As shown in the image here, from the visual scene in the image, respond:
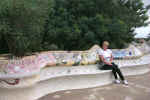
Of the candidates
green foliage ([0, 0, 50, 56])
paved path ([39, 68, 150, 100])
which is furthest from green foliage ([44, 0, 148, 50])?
paved path ([39, 68, 150, 100])

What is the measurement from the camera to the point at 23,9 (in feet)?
9.96

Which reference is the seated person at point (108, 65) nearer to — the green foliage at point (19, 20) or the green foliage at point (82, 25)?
the green foliage at point (19, 20)

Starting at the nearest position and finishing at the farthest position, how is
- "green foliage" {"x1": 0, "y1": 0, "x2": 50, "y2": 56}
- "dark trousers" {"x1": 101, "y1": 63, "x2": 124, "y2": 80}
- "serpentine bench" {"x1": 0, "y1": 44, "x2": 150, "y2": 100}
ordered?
"serpentine bench" {"x1": 0, "y1": 44, "x2": 150, "y2": 100}, "green foliage" {"x1": 0, "y1": 0, "x2": 50, "y2": 56}, "dark trousers" {"x1": 101, "y1": 63, "x2": 124, "y2": 80}

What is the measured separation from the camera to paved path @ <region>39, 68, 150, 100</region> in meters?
3.02

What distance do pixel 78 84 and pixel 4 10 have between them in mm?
2541

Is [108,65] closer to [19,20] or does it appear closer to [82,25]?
[19,20]

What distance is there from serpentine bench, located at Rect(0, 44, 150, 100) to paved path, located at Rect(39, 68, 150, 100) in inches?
8.5

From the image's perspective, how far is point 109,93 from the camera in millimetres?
3270

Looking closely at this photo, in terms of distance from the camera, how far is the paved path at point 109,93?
302 centimetres

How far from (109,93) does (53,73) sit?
4.88 feet

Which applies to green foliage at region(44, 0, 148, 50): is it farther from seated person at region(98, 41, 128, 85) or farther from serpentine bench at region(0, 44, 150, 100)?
seated person at region(98, 41, 128, 85)

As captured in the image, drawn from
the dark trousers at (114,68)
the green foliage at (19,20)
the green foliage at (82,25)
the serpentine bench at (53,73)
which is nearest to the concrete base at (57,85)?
the serpentine bench at (53,73)

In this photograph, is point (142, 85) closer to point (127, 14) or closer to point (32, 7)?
point (32, 7)

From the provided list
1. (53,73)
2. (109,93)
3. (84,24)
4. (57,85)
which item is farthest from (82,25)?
(109,93)
